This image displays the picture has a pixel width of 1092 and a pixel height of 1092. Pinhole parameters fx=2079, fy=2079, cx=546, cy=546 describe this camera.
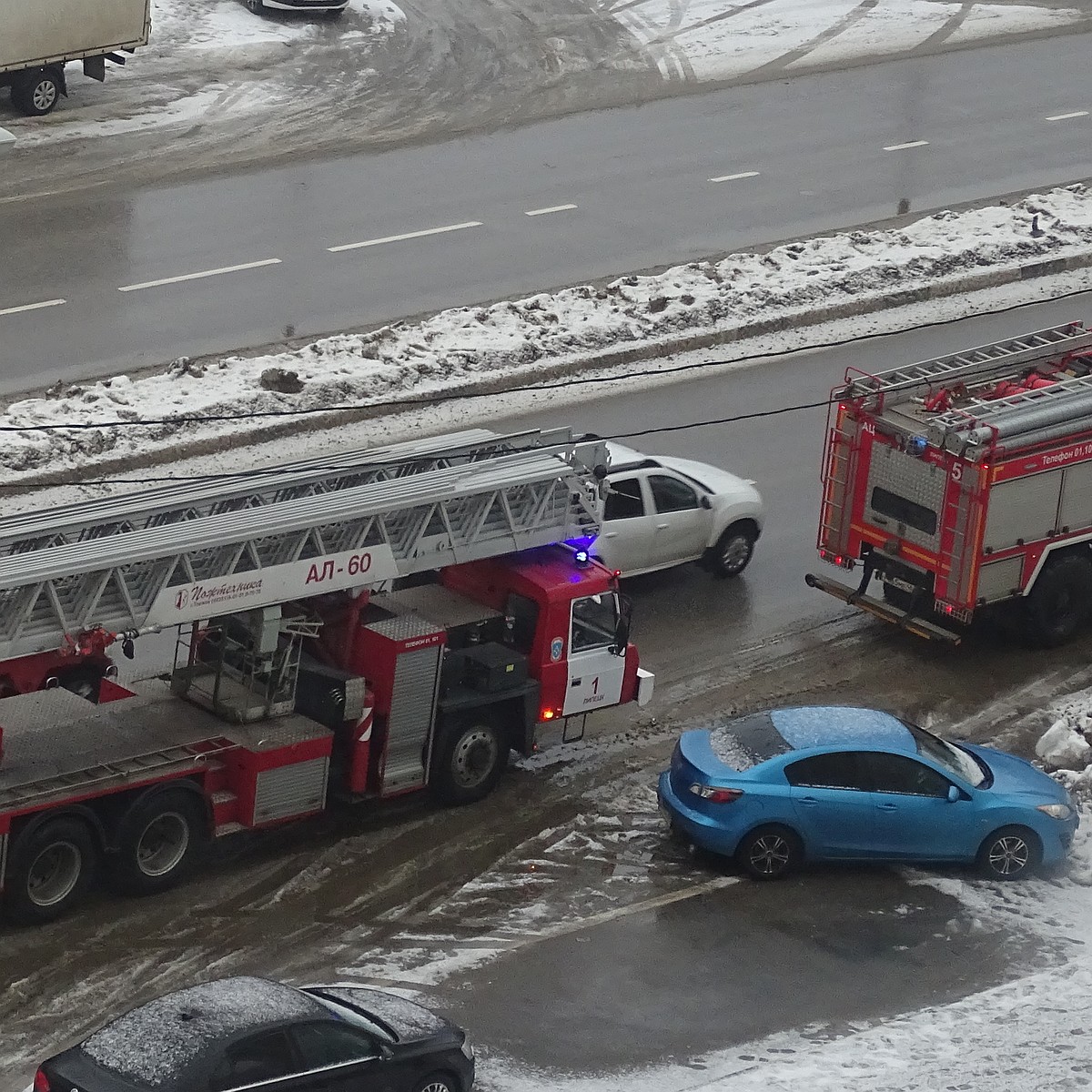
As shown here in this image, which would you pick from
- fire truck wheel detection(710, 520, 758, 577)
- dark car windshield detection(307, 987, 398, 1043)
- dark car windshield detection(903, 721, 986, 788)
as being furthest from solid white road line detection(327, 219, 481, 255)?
dark car windshield detection(307, 987, 398, 1043)

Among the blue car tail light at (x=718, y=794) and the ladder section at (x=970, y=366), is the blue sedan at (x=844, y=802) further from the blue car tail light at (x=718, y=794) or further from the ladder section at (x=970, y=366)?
the ladder section at (x=970, y=366)

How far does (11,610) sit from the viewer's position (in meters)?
14.3

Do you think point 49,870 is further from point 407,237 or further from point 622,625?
point 407,237

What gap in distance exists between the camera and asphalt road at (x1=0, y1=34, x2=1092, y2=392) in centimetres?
2766

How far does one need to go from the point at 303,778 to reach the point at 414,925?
1572 mm

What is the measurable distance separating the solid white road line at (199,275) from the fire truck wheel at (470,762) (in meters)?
13.0

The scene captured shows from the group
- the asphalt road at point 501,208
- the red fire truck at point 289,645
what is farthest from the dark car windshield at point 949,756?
the asphalt road at point 501,208

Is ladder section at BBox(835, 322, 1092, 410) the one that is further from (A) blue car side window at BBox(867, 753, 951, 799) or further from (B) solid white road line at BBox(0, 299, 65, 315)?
(B) solid white road line at BBox(0, 299, 65, 315)

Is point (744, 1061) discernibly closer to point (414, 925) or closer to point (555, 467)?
point (414, 925)

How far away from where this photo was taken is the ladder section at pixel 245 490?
15.5 meters

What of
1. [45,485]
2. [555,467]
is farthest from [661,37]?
[555,467]

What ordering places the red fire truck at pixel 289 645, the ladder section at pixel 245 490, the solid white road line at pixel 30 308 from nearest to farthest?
the red fire truck at pixel 289 645 → the ladder section at pixel 245 490 → the solid white road line at pixel 30 308

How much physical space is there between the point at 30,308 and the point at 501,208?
8189mm

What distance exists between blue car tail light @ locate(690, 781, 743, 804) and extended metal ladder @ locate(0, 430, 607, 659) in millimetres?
2616
